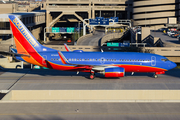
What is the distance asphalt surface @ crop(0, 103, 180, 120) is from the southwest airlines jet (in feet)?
37.2

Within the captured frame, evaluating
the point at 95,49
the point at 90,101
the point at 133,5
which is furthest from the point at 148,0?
the point at 90,101

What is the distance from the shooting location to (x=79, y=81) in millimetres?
44781

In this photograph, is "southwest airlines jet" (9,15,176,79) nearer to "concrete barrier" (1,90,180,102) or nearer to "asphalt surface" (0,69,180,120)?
"asphalt surface" (0,69,180,120)

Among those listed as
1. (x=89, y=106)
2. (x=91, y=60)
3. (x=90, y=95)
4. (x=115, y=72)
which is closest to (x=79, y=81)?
(x=91, y=60)

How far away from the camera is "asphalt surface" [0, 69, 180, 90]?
4144 cm

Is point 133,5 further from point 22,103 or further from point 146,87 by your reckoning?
Answer: point 22,103

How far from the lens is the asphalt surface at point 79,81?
136ft

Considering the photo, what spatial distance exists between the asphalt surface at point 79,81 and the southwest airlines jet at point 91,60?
1.61 meters

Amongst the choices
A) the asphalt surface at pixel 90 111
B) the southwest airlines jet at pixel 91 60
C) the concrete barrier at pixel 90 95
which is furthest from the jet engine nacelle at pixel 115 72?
the asphalt surface at pixel 90 111

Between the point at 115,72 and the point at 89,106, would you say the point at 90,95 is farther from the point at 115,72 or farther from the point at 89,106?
the point at 115,72

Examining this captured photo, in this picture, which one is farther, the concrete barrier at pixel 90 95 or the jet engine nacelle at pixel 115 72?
the jet engine nacelle at pixel 115 72

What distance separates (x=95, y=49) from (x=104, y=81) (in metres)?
23.1

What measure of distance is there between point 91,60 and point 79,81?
3840mm

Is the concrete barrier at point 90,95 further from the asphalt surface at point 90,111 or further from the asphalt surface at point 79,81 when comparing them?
the asphalt surface at point 79,81
